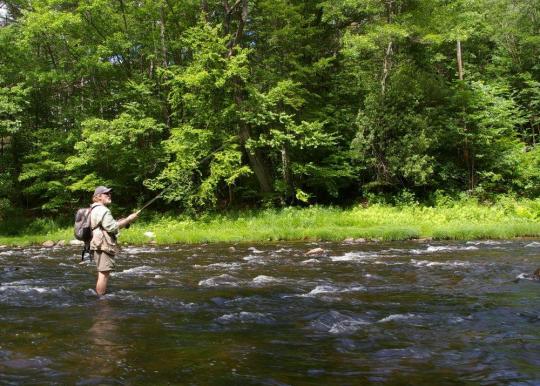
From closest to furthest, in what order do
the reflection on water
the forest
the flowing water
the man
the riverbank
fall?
the flowing water, the reflection on water, the man, the riverbank, the forest

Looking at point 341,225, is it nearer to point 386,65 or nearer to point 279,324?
point 386,65

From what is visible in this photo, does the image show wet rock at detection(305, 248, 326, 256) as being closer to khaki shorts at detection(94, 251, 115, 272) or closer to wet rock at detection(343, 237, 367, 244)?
wet rock at detection(343, 237, 367, 244)

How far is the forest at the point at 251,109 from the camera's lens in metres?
23.8

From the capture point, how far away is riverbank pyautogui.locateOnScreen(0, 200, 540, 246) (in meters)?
18.4

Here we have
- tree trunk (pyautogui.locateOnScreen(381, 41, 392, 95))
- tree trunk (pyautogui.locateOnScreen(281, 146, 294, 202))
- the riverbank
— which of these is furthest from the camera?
tree trunk (pyautogui.locateOnScreen(281, 146, 294, 202))

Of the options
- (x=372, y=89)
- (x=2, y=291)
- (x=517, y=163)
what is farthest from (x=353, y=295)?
(x=517, y=163)

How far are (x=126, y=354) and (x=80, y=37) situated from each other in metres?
26.1

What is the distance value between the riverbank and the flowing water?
561 centimetres

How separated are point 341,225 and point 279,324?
14774 millimetres

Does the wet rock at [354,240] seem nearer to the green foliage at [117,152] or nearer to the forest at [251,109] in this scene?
the forest at [251,109]

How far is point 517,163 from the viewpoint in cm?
2572

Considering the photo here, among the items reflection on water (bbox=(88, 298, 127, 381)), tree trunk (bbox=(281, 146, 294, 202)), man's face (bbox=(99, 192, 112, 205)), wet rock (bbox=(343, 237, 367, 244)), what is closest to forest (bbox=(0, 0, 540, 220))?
tree trunk (bbox=(281, 146, 294, 202))

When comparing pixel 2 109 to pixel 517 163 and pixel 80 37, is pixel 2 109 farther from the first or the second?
pixel 517 163

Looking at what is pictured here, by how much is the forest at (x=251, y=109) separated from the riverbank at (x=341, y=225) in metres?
1.44
